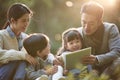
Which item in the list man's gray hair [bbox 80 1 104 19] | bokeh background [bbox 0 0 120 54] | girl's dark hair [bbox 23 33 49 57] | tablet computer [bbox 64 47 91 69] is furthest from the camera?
bokeh background [bbox 0 0 120 54]

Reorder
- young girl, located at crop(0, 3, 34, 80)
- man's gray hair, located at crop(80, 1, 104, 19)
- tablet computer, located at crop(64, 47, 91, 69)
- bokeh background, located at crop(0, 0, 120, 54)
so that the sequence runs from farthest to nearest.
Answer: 1. bokeh background, located at crop(0, 0, 120, 54)
2. man's gray hair, located at crop(80, 1, 104, 19)
3. young girl, located at crop(0, 3, 34, 80)
4. tablet computer, located at crop(64, 47, 91, 69)

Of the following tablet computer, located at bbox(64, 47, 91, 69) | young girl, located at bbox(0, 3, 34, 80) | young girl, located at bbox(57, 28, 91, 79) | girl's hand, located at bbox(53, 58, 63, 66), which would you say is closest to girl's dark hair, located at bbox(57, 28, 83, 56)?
young girl, located at bbox(57, 28, 91, 79)

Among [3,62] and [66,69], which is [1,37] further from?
[66,69]

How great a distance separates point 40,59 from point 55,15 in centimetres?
258

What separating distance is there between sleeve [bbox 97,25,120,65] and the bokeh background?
180cm

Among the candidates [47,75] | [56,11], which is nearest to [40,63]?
[47,75]

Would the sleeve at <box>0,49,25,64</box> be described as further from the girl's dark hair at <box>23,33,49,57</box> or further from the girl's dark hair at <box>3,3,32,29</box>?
the girl's dark hair at <box>3,3,32,29</box>

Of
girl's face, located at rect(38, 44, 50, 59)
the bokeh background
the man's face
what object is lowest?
the bokeh background

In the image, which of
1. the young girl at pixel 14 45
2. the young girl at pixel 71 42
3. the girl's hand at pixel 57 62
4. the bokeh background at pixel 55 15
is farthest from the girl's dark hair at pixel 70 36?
the bokeh background at pixel 55 15

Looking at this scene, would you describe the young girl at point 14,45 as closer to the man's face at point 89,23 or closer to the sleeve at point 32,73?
the sleeve at point 32,73

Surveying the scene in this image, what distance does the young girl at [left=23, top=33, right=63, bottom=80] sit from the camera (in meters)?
4.55

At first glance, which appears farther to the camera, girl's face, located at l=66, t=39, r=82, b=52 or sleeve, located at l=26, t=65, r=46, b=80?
girl's face, located at l=66, t=39, r=82, b=52

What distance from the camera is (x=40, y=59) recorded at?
466 centimetres

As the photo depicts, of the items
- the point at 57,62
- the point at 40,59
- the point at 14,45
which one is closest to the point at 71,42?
the point at 57,62
